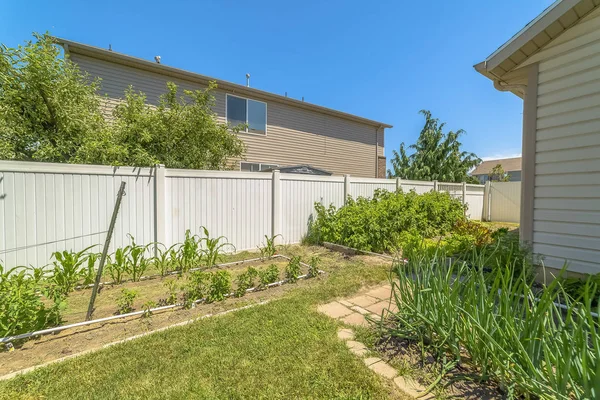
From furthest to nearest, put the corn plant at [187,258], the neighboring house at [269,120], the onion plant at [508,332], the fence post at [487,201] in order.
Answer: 1. the fence post at [487,201]
2. the neighboring house at [269,120]
3. the corn plant at [187,258]
4. the onion plant at [508,332]

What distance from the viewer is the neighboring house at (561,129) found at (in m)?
3.09

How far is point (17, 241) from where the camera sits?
12.0ft

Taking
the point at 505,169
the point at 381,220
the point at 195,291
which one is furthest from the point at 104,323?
the point at 505,169

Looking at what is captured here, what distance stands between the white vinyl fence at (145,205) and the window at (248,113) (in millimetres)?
4817

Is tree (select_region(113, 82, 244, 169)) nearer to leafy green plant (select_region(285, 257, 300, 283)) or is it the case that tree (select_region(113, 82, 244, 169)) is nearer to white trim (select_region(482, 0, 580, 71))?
leafy green plant (select_region(285, 257, 300, 283))

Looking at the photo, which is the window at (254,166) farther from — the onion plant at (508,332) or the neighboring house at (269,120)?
the onion plant at (508,332)

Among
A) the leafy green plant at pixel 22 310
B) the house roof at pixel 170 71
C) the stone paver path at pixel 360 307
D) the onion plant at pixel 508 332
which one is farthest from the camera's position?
the house roof at pixel 170 71

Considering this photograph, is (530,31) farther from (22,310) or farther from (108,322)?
(22,310)

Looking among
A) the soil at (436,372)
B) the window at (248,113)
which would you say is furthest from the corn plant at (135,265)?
the window at (248,113)

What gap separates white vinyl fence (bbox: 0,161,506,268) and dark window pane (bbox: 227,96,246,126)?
496cm

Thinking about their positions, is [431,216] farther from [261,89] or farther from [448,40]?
[261,89]

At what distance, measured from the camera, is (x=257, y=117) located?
10.5m

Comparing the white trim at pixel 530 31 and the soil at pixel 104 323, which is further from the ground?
the white trim at pixel 530 31

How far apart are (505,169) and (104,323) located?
136ft
